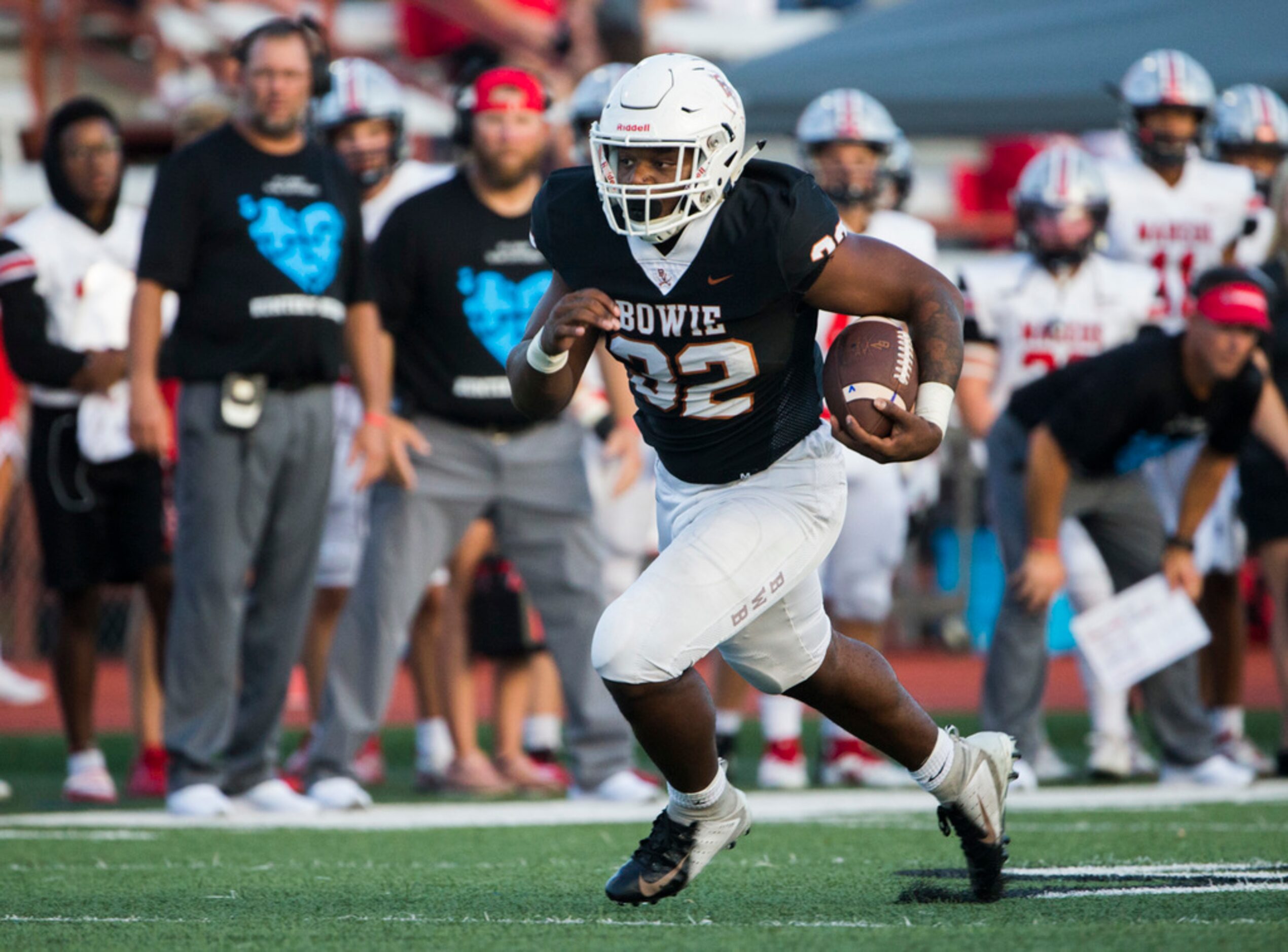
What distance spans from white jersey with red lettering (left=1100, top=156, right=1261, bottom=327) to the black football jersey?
3823mm

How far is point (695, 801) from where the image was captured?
3.84 meters

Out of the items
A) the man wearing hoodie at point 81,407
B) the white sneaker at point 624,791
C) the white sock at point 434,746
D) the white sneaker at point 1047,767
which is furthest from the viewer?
the white sock at point 434,746

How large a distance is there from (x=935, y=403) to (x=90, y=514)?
3.66 m

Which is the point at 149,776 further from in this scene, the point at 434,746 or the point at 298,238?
the point at 298,238

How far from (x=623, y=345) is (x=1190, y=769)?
137 inches

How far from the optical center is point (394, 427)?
5.98 meters

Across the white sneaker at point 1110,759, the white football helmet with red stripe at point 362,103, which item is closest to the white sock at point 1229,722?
the white sneaker at point 1110,759

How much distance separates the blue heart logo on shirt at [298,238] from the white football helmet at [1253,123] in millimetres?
3861

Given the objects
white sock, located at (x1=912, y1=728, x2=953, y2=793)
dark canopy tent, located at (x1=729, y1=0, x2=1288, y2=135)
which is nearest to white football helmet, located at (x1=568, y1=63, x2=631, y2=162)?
dark canopy tent, located at (x1=729, y1=0, x2=1288, y2=135)

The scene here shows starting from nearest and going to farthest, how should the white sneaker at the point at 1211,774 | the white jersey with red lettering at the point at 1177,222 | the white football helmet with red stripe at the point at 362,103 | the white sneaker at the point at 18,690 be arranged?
1. the white sneaker at the point at 1211,774
2. the white football helmet with red stripe at the point at 362,103
3. the white jersey with red lettering at the point at 1177,222
4. the white sneaker at the point at 18,690

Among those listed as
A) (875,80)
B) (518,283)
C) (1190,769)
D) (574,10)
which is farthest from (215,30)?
(1190,769)

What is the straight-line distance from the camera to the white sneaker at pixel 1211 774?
6.48m

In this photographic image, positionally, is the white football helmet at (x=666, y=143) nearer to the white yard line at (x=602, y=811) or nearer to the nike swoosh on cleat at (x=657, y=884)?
the nike swoosh on cleat at (x=657, y=884)

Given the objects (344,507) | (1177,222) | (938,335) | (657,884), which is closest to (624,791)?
(344,507)
